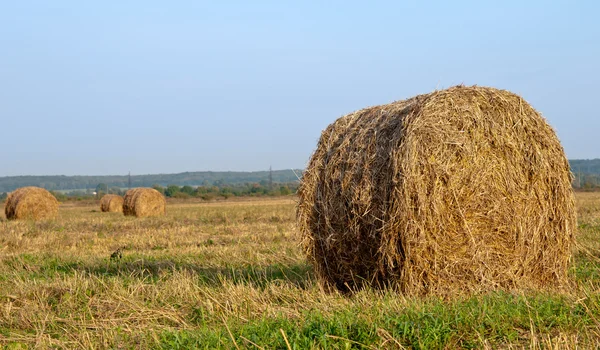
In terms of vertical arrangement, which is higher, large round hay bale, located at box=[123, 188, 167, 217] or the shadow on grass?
large round hay bale, located at box=[123, 188, 167, 217]

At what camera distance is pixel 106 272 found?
364 inches

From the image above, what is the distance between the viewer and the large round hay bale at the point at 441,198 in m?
6.91

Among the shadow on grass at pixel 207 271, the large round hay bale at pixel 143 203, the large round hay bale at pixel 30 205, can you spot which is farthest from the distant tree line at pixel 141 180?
the shadow on grass at pixel 207 271

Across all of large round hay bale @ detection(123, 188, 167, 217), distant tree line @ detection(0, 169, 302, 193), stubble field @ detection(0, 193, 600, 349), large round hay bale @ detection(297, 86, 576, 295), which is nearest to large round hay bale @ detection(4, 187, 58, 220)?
large round hay bale @ detection(123, 188, 167, 217)

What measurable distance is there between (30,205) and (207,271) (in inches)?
678

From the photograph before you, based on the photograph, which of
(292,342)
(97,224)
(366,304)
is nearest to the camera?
(292,342)

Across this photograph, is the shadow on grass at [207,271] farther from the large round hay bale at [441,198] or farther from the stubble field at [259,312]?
the large round hay bale at [441,198]

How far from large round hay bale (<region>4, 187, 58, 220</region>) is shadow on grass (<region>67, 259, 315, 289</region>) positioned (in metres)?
15.2

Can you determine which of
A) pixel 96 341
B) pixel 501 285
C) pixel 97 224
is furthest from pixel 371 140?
pixel 97 224

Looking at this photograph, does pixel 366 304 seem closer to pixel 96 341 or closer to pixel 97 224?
pixel 96 341

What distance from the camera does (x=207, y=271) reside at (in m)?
9.55

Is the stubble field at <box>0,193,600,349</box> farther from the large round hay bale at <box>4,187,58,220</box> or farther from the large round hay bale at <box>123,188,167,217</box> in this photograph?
the large round hay bale at <box>123,188,167,217</box>

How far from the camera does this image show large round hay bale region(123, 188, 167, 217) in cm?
2602

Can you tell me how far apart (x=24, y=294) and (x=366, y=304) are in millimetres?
3688
